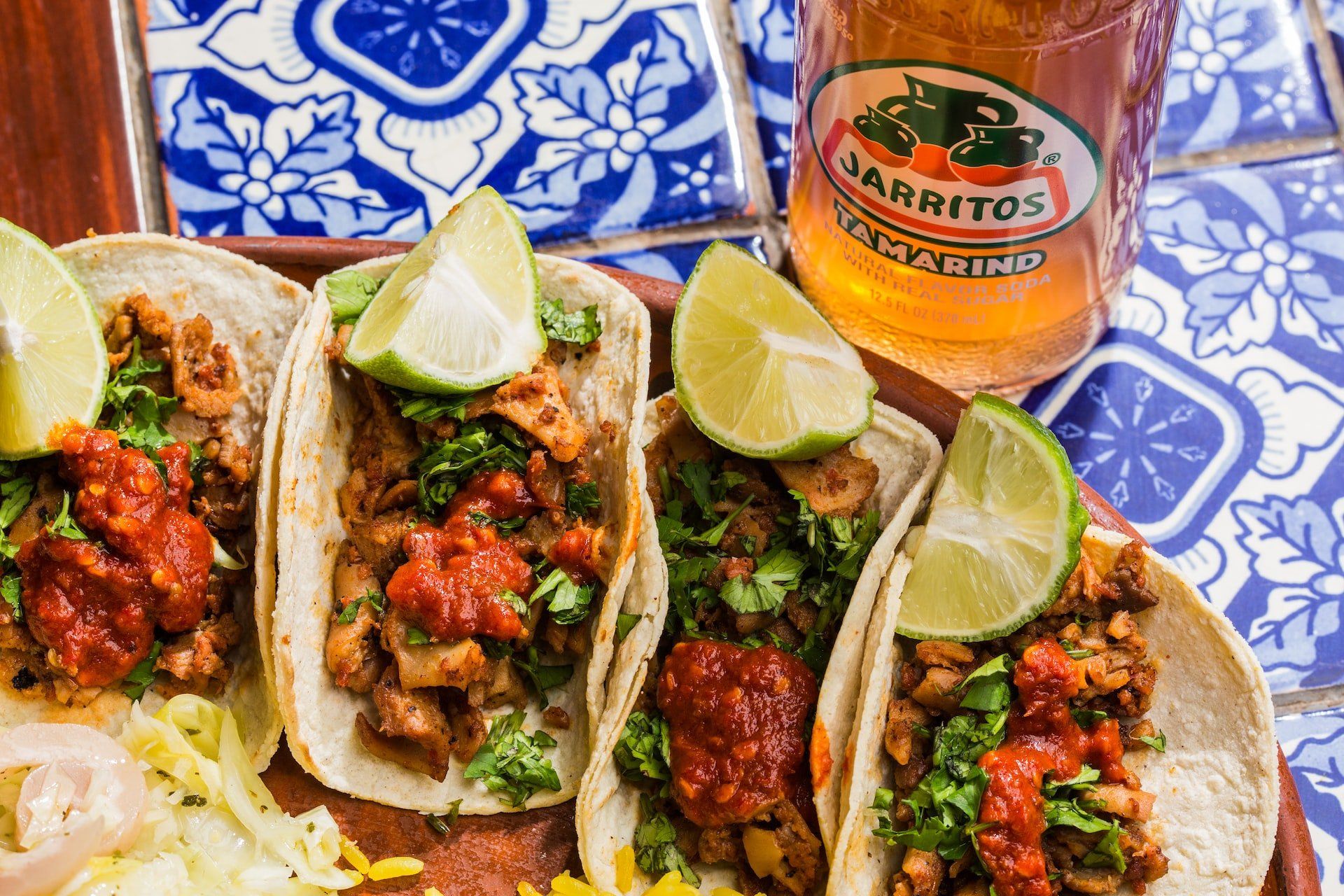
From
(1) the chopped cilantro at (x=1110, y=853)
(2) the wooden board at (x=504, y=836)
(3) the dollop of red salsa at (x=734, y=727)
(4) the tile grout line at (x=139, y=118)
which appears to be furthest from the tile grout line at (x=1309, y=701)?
(4) the tile grout line at (x=139, y=118)

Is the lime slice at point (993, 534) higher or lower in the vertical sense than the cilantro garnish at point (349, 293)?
lower

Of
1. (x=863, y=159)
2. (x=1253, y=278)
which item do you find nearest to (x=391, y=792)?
(x=863, y=159)

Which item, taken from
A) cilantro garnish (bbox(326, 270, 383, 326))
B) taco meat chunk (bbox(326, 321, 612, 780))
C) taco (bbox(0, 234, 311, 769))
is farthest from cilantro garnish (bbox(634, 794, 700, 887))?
cilantro garnish (bbox(326, 270, 383, 326))

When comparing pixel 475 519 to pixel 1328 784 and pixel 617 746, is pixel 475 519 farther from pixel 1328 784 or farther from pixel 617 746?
pixel 1328 784

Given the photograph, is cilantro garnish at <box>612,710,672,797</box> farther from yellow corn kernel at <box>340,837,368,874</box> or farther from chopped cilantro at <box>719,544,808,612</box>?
yellow corn kernel at <box>340,837,368,874</box>

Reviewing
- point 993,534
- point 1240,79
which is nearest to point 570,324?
point 993,534

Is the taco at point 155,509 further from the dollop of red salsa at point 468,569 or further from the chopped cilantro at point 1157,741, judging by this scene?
the chopped cilantro at point 1157,741
